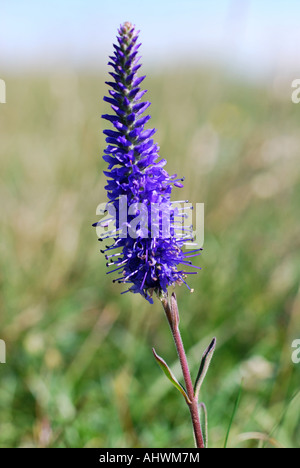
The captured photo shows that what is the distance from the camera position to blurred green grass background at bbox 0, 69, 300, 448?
10.9ft

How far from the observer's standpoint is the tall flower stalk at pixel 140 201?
2.01m

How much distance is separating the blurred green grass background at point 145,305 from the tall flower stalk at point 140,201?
95 centimetres

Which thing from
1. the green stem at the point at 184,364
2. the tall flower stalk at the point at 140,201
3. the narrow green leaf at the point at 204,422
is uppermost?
the tall flower stalk at the point at 140,201

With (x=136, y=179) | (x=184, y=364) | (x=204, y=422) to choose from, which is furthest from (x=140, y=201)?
(x=204, y=422)

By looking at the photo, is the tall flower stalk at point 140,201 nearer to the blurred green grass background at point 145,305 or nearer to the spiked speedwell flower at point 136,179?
the spiked speedwell flower at point 136,179

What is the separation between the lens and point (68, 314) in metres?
4.25

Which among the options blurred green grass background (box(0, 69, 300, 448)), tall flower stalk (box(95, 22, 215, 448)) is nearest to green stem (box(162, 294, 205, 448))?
tall flower stalk (box(95, 22, 215, 448))

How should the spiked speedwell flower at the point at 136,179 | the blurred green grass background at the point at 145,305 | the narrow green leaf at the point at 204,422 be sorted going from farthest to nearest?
the blurred green grass background at the point at 145,305 < the narrow green leaf at the point at 204,422 < the spiked speedwell flower at the point at 136,179

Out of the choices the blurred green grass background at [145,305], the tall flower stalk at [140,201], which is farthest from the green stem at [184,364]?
the blurred green grass background at [145,305]

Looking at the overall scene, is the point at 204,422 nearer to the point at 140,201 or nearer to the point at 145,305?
the point at 140,201

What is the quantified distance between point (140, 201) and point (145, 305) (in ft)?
7.01

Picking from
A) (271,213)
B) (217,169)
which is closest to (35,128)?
(217,169)

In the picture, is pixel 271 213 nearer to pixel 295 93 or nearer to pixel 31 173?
pixel 295 93

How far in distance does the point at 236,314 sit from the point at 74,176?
2799 millimetres
